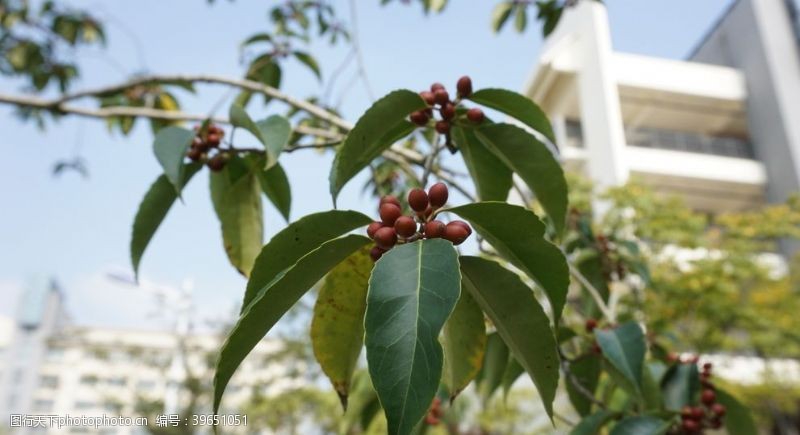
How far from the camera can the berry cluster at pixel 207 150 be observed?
3.73 feet

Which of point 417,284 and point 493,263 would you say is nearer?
point 417,284

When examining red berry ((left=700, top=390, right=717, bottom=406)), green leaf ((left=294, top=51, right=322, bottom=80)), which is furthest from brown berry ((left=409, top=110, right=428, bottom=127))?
green leaf ((left=294, top=51, right=322, bottom=80))

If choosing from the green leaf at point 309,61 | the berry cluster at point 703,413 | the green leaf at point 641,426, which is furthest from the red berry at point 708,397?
the green leaf at point 309,61

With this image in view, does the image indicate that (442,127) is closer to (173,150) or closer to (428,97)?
(428,97)

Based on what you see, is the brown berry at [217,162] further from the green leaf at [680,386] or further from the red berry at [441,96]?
the green leaf at [680,386]

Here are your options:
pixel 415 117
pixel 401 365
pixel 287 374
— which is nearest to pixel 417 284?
pixel 401 365

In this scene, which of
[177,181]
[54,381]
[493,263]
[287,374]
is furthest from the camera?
[54,381]

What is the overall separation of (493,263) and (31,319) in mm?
64779

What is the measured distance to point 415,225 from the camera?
28.7 inches

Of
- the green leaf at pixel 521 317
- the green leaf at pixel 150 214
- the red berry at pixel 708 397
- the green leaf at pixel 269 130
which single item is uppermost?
the green leaf at pixel 269 130

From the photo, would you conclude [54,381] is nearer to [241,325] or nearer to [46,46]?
[46,46]

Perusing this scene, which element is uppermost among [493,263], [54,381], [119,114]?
[54,381]

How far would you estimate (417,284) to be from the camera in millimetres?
603

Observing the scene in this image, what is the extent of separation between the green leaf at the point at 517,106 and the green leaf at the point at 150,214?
1.77 feet
